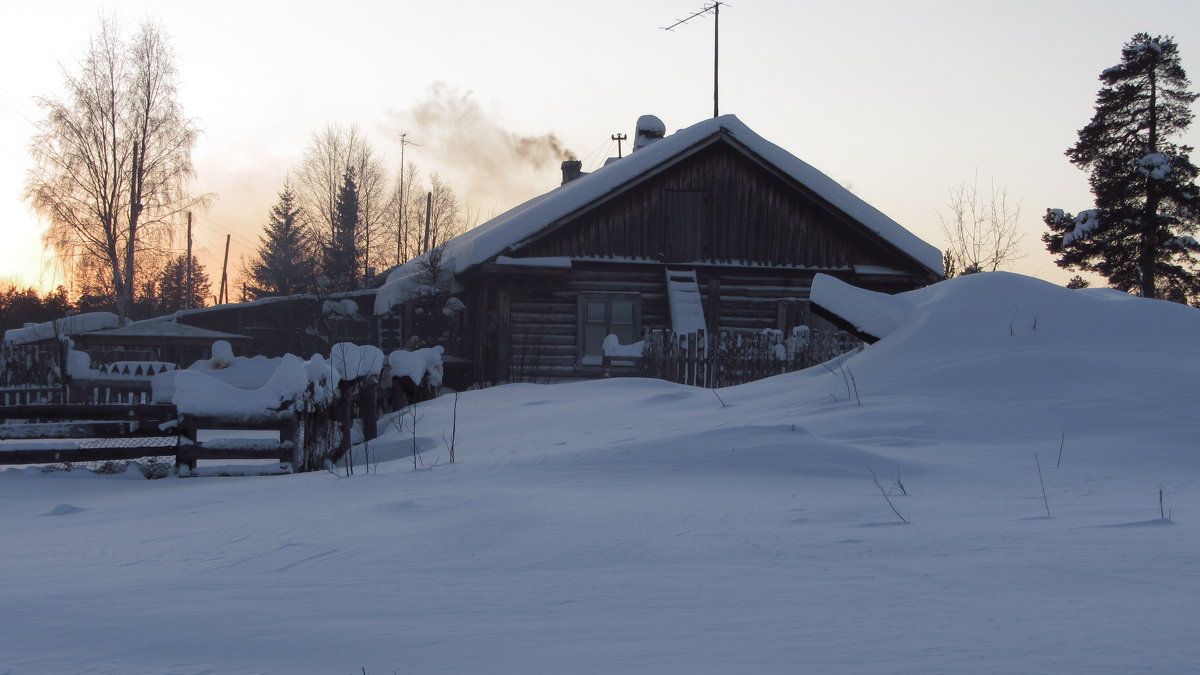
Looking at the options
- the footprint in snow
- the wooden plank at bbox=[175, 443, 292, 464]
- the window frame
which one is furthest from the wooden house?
the footprint in snow

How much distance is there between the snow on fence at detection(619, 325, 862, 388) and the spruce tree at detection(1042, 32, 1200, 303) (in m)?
22.1

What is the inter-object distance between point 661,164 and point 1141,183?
20127mm

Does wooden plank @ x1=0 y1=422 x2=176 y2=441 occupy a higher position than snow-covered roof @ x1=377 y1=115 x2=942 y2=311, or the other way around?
snow-covered roof @ x1=377 y1=115 x2=942 y2=311

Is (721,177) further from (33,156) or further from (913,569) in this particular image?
(33,156)

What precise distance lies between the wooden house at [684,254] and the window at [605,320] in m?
0.03

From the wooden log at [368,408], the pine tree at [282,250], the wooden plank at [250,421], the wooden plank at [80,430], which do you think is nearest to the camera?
the wooden plank at [250,421]

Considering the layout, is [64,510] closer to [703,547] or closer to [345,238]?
[703,547]

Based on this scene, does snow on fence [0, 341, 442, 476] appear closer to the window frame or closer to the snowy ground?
the snowy ground

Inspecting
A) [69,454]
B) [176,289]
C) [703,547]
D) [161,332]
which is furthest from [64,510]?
[176,289]

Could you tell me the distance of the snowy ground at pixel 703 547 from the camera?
2309 mm

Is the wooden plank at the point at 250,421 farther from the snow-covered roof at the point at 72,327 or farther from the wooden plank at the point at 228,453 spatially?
the snow-covered roof at the point at 72,327

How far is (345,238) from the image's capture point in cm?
4697

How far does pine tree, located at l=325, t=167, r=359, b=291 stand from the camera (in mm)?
41250

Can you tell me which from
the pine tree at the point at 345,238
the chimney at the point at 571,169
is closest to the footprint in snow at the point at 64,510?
the chimney at the point at 571,169
